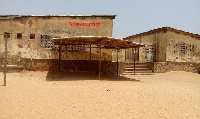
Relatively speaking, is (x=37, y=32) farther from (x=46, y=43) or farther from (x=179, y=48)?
(x=179, y=48)

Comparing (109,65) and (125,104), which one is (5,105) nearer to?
(125,104)

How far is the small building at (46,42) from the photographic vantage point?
15828 millimetres

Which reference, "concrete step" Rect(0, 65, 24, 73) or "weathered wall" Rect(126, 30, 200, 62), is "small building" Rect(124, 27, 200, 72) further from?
"concrete step" Rect(0, 65, 24, 73)

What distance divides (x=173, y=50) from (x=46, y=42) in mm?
12533

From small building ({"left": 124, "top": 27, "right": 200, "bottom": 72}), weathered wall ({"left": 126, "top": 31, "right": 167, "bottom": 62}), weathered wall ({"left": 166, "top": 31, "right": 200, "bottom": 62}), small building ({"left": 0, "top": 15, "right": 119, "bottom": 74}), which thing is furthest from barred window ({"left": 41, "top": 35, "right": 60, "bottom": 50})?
weathered wall ({"left": 166, "top": 31, "right": 200, "bottom": 62})

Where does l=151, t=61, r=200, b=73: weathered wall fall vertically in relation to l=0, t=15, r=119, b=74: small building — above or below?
below

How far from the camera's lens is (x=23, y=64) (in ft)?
51.8

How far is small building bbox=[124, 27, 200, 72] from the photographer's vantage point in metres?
19.7

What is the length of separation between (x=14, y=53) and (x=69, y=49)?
14.5 ft

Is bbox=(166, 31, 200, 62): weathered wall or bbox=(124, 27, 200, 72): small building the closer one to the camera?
bbox=(124, 27, 200, 72): small building

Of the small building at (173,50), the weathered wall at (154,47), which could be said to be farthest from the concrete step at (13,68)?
the weathered wall at (154,47)

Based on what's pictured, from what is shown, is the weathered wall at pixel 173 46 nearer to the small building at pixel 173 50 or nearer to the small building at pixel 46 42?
the small building at pixel 173 50

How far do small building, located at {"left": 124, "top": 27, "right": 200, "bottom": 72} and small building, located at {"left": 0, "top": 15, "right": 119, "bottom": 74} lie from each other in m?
6.53

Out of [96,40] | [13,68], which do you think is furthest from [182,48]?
[13,68]
